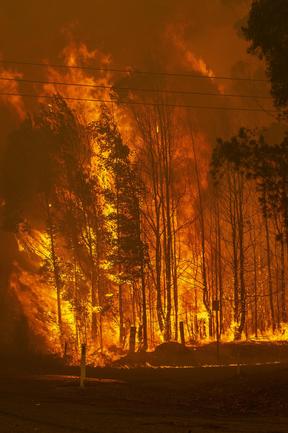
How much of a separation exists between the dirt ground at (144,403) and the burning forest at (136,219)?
11740 millimetres

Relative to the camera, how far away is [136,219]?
4044cm

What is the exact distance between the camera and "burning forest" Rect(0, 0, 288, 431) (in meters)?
41.3

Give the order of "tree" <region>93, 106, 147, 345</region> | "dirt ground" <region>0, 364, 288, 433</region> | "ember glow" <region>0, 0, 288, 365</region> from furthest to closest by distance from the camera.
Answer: "ember glow" <region>0, 0, 288, 365</region>, "tree" <region>93, 106, 147, 345</region>, "dirt ground" <region>0, 364, 288, 433</region>

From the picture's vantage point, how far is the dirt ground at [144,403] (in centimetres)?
1262

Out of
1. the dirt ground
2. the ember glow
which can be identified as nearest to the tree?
the ember glow

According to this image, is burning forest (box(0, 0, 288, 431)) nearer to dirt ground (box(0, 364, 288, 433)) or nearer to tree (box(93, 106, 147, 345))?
tree (box(93, 106, 147, 345))

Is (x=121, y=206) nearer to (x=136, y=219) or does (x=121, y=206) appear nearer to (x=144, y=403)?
(x=136, y=219)

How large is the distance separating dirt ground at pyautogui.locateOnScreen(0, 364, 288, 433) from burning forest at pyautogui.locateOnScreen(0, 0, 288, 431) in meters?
11.7

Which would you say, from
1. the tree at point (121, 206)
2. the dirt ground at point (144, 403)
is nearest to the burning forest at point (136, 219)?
the tree at point (121, 206)

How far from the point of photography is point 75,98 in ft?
157

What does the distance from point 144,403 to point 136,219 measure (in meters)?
23.6

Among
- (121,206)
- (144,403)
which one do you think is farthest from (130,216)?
(144,403)

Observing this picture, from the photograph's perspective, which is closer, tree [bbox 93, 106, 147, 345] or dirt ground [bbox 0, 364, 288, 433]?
dirt ground [bbox 0, 364, 288, 433]

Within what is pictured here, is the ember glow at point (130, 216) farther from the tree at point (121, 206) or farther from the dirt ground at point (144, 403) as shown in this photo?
the dirt ground at point (144, 403)
